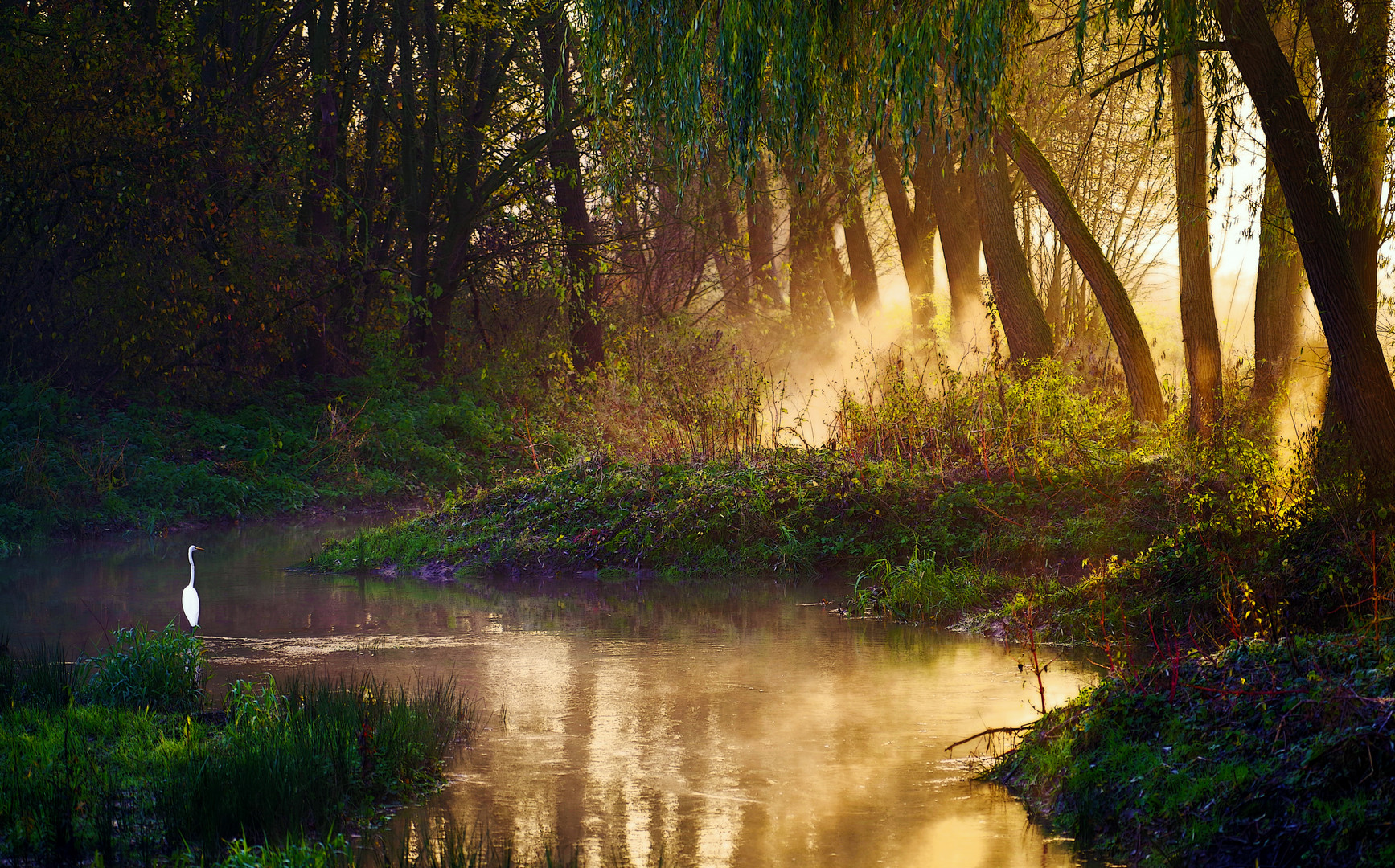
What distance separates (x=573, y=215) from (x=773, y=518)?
A: 12.7 meters

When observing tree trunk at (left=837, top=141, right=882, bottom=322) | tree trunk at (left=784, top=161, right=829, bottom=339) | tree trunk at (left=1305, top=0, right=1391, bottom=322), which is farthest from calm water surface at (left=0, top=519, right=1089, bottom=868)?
tree trunk at (left=784, top=161, right=829, bottom=339)

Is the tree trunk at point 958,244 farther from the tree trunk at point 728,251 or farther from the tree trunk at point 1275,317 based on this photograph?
the tree trunk at point 728,251

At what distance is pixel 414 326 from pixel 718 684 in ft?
60.1

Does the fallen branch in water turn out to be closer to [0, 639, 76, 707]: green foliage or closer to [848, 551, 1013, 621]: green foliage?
[848, 551, 1013, 621]: green foliage

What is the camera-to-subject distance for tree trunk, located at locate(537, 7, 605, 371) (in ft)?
72.0

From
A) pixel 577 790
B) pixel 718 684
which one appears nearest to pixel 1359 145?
pixel 718 684

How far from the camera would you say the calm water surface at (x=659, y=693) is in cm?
539

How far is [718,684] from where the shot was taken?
8.10 meters

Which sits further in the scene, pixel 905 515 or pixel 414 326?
pixel 414 326

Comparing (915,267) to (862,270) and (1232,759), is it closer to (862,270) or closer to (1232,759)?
(862,270)

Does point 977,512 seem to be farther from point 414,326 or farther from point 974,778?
point 414,326

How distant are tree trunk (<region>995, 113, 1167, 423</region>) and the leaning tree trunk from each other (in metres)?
1.21

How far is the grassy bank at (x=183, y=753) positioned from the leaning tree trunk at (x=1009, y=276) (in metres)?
9.43

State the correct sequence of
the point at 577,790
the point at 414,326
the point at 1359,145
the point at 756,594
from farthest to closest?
the point at 414,326 < the point at 756,594 < the point at 1359,145 < the point at 577,790
